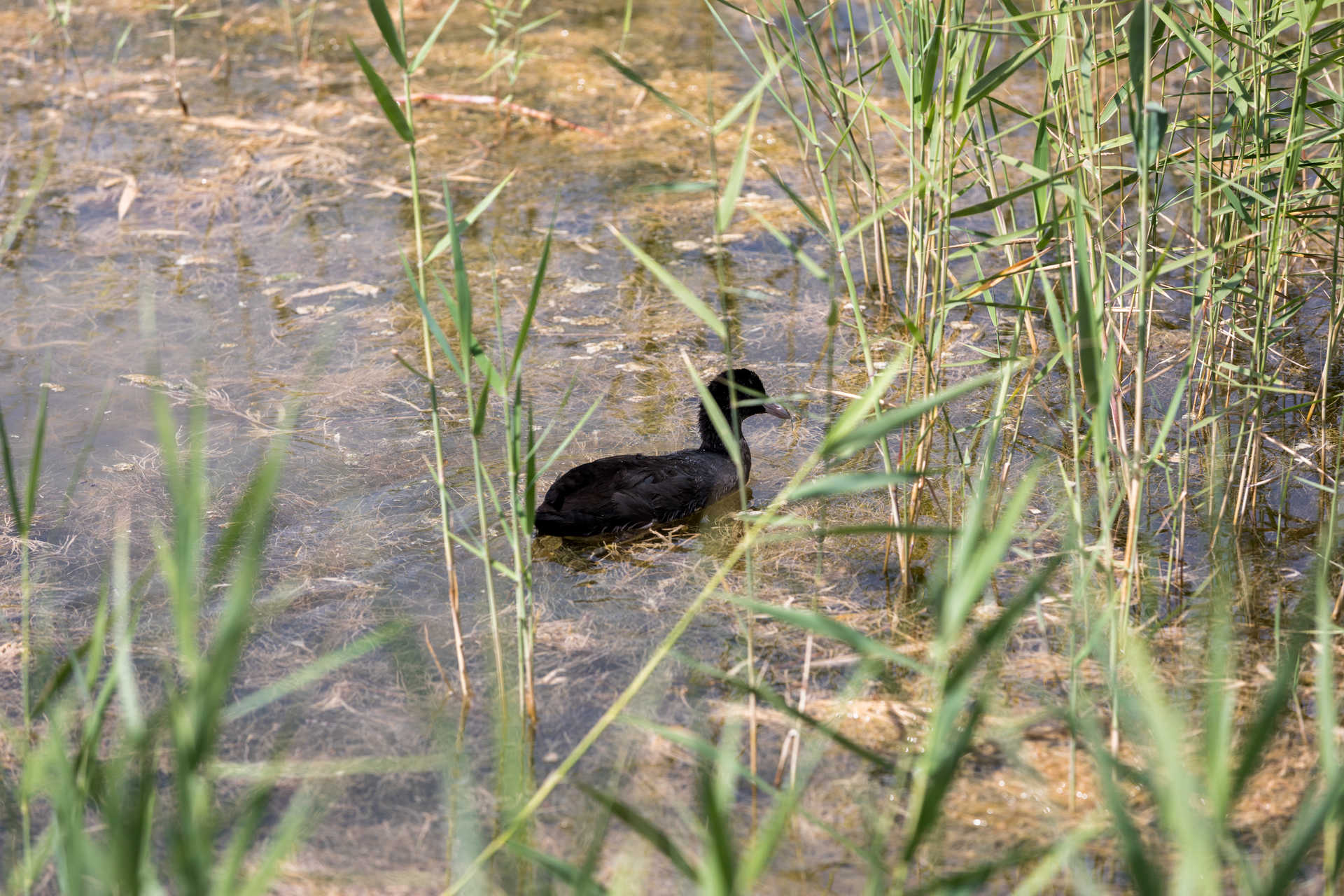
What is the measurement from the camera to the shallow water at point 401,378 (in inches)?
138

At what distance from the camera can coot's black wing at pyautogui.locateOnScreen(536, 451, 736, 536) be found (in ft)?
14.8

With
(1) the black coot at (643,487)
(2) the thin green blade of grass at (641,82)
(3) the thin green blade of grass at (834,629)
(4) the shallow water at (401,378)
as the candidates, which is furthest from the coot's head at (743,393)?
(3) the thin green blade of grass at (834,629)

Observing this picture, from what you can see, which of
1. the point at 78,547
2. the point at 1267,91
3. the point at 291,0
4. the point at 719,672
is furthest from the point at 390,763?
the point at 291,0

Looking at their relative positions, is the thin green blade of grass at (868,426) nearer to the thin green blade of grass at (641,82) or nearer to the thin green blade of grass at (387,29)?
the thin green blade of grass at (641,82)

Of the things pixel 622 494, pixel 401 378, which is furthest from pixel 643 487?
pixel 401 378

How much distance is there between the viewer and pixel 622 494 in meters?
4.57

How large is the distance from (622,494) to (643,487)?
10 centimetres

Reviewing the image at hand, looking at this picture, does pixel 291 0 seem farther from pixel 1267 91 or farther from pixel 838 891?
pixel 838 891

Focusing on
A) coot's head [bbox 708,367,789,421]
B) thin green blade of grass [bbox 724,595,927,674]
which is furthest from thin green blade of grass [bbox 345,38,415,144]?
coot's head [bbox 708,367,789,421]

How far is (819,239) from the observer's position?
7.06 metres

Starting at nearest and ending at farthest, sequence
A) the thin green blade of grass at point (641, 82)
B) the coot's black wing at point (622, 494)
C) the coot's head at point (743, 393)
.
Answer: the thin green blade of grass at point (641, 82) → the coot's black wing at point (622, 494) → the coot's head at point (743, 393)

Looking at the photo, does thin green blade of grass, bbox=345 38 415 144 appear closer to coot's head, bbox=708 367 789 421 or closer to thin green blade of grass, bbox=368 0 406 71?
thin green blade of grass, bbox=368 0 406 71

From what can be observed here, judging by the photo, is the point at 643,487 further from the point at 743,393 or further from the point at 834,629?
the point at 834,629

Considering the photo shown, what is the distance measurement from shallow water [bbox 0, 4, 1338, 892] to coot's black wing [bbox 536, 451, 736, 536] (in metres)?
0.14
